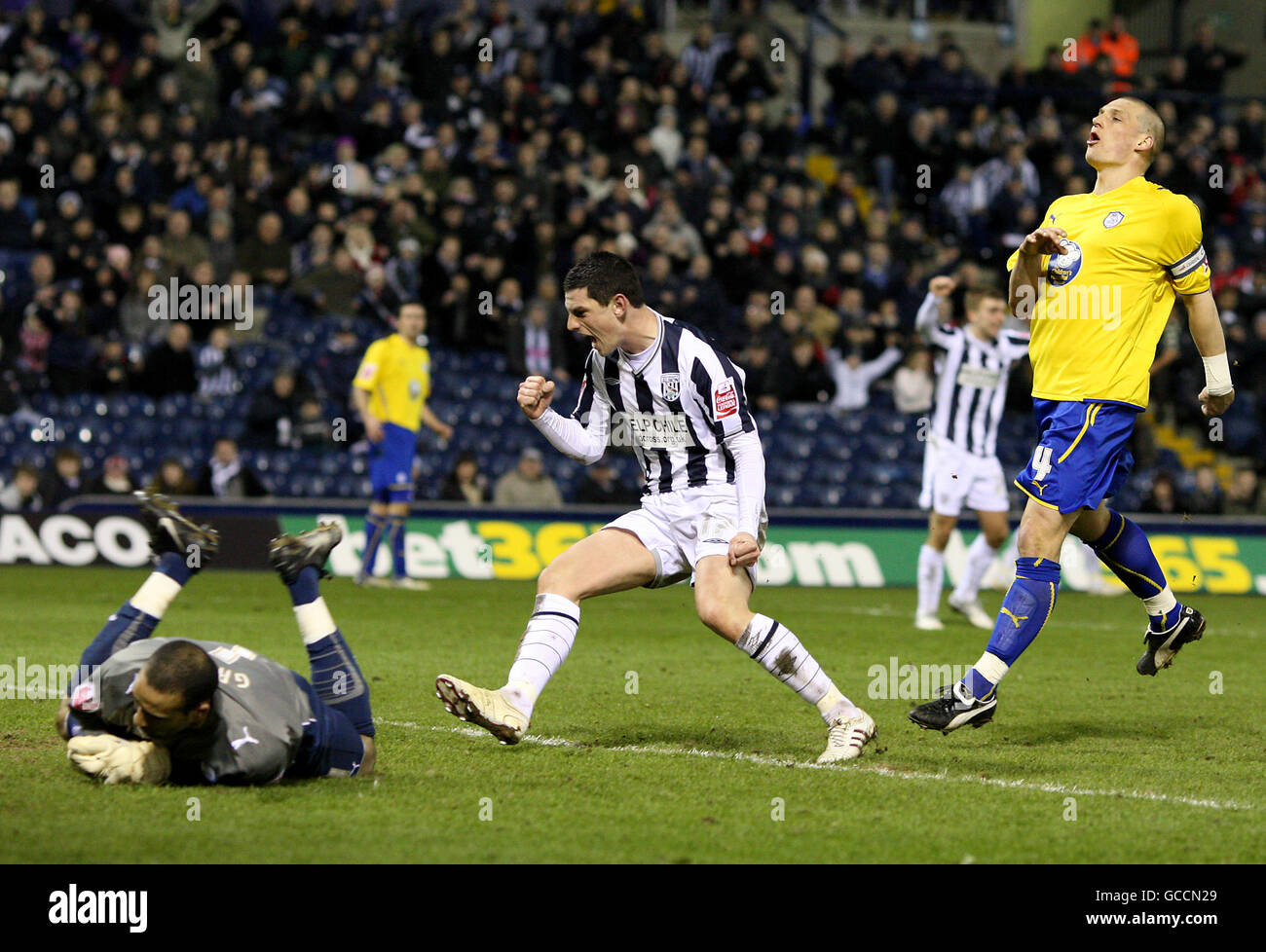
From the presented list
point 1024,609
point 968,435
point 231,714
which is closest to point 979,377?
point 968,435

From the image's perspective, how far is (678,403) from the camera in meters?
6.47

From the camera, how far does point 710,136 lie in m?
21.6

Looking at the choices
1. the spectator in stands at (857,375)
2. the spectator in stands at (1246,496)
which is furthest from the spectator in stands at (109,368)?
the spectator in stands at (1246,496)

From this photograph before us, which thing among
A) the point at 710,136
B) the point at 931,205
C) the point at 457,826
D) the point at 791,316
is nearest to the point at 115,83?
the point at 710,136

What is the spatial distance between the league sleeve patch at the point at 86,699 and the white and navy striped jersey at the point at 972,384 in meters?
7.56

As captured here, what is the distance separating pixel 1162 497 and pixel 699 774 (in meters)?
11.8

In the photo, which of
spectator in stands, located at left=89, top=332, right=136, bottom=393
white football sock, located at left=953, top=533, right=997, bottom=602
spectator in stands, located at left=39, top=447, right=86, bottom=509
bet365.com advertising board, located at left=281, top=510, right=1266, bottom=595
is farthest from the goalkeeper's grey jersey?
spectator in stands, located at left=89, top=332, right=136, bottom=393

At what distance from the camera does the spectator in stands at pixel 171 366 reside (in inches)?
698

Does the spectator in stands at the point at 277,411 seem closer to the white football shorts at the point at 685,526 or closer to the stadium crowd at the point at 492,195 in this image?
the stadium crowd at the point at 492,195

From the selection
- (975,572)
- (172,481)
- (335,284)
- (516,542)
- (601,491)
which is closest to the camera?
(975,572)

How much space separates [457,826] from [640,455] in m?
2.16

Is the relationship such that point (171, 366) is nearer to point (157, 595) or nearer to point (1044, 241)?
point (157, 595)

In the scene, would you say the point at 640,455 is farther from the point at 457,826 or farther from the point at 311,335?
the point at 311,335

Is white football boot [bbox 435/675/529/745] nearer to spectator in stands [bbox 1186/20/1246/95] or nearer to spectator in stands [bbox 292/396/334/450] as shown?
spectator in stands [bbox 292/396/334/450]
